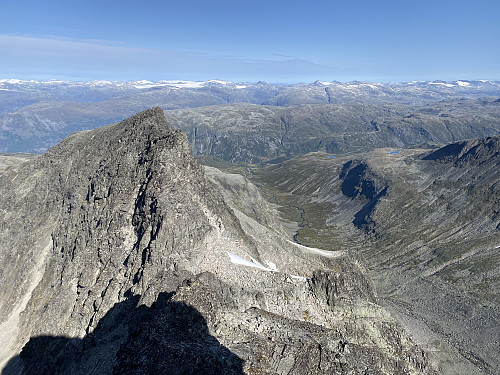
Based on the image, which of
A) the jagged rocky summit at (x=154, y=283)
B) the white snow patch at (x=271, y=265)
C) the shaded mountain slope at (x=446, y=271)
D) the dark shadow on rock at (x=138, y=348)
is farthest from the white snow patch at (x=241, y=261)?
the shaded mountain slope at (x=446, y=271)

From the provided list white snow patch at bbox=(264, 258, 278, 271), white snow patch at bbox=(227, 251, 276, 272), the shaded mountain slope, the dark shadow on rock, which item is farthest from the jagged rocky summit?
the shaded mountain slope

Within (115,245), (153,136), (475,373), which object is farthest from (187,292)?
(475,373)

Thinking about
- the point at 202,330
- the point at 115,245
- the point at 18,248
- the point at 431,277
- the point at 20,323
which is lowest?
the point at 431,277

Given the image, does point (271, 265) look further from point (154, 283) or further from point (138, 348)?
point (138, 348)

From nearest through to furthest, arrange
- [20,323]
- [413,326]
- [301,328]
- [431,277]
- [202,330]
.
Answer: [202,330] < [301,328] < [20,323] < [413,326] < [431,277]

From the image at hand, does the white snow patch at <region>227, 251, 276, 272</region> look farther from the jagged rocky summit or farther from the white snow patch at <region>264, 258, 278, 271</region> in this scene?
the white snow patch at <region>264, 258, 278, 271</region>

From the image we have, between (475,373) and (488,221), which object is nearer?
(475,373)

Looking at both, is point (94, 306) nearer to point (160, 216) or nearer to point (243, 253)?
point (160, 216)

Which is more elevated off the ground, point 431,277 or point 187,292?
point 187,292

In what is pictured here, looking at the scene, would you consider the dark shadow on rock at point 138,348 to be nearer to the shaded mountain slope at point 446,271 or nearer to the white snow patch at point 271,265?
the white snow patch at point 271,265
